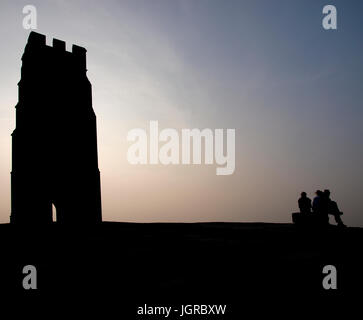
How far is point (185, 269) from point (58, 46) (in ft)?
66.5

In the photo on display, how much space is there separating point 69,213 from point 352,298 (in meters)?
18.4

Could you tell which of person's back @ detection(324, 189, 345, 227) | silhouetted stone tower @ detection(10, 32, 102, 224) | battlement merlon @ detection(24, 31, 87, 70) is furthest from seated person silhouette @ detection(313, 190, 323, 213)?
battlement merlon @ detection(24, 31, 87, 70)

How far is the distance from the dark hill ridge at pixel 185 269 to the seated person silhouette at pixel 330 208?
1.96m

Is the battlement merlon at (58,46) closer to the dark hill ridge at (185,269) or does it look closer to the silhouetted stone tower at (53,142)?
the silhouetted stone tower at (53,142)

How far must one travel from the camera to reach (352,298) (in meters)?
Result: 4.86

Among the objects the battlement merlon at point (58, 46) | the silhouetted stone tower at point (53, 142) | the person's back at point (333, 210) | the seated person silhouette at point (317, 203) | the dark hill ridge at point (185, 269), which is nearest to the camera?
the dark hill ridge at point (185, 269)

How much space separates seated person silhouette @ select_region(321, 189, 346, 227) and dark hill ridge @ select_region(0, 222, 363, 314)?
77.0 inches

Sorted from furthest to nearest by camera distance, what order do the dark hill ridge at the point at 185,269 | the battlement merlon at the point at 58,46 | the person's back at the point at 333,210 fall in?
1. the battlement merlon at the point at 58,46
2. the person's back at the point at 333,210
3. the dark hill ridge at the point at 185,269

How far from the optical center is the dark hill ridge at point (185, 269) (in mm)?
5168

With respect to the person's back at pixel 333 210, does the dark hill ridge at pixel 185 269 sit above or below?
below

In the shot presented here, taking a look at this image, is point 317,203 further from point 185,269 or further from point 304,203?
point 185,269

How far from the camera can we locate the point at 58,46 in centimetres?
2192

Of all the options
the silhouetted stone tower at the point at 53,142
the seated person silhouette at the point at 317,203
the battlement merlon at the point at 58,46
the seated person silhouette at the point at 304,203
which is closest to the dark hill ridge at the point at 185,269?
the seated person silhouette at the point at 317,203
